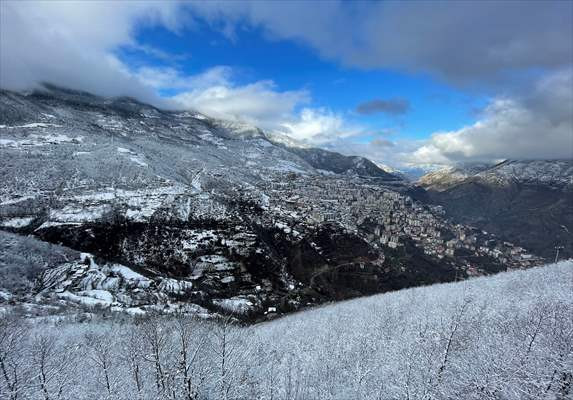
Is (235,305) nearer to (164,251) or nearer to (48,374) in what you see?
(164,251)

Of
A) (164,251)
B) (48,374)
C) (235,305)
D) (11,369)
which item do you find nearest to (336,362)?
(48,374)

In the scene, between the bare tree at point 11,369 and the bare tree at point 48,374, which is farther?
the bare tree at point 48,374

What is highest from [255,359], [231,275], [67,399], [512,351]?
[512,351]

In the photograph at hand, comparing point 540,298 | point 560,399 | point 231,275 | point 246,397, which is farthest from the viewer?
point 231,275

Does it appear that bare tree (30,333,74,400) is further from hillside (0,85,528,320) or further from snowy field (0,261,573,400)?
hillside (0,85,528,320)

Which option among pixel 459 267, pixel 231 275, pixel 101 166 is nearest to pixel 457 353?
pixel 231 275

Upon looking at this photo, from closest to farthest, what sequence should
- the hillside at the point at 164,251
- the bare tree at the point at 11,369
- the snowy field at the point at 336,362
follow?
the bare tree at the point at 11,369
the snowy field at the point at 336,362
the hillside at the point at 164,251

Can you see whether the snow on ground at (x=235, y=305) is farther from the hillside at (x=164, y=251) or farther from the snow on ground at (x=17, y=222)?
the snow on ground at (x=17, y=222)

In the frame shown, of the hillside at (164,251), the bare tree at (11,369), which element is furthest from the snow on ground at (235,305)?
the bare tree at (11,369)

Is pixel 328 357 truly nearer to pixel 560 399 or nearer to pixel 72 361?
pixel 560 399
